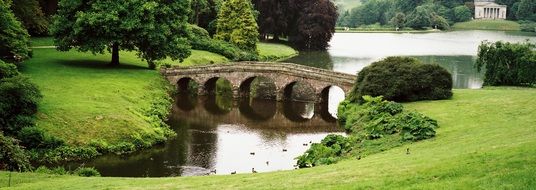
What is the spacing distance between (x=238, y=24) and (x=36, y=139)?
198 feet

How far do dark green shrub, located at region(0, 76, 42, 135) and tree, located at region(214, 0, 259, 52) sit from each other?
55206 millimetres

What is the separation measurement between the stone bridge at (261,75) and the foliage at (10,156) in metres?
37.2

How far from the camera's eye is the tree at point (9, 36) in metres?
57.8

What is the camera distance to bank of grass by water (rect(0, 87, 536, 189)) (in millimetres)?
22547

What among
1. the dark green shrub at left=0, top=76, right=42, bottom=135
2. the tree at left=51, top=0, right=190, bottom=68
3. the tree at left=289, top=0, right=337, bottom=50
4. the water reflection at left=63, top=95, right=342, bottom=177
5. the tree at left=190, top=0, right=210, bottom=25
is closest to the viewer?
the water reflection at left=63, top=95, right=342, bottom=177

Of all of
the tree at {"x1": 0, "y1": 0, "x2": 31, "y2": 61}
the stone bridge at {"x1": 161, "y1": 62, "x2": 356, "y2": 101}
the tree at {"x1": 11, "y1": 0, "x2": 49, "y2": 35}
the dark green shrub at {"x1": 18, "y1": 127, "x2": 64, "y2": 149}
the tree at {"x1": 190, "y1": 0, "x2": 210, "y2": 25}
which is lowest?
the dark green shrub at {"x1": 18, "y1": 127, "x2": 64, "y2": 149}

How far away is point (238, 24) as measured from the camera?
103562 millimetres

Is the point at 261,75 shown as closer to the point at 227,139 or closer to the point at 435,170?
the point at 227,139

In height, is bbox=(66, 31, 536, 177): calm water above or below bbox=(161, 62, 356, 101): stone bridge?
below

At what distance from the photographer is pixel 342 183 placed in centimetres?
2492

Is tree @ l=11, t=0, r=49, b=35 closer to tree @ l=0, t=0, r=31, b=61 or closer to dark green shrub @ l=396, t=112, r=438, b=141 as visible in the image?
tree @ l=0, t=0, r=31, b=61

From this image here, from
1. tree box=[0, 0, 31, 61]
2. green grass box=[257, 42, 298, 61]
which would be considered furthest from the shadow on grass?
green grass box=[257, 42, 298, 61]

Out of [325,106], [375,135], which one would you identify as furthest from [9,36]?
[375,135]

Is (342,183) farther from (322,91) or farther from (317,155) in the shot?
(322,91)
